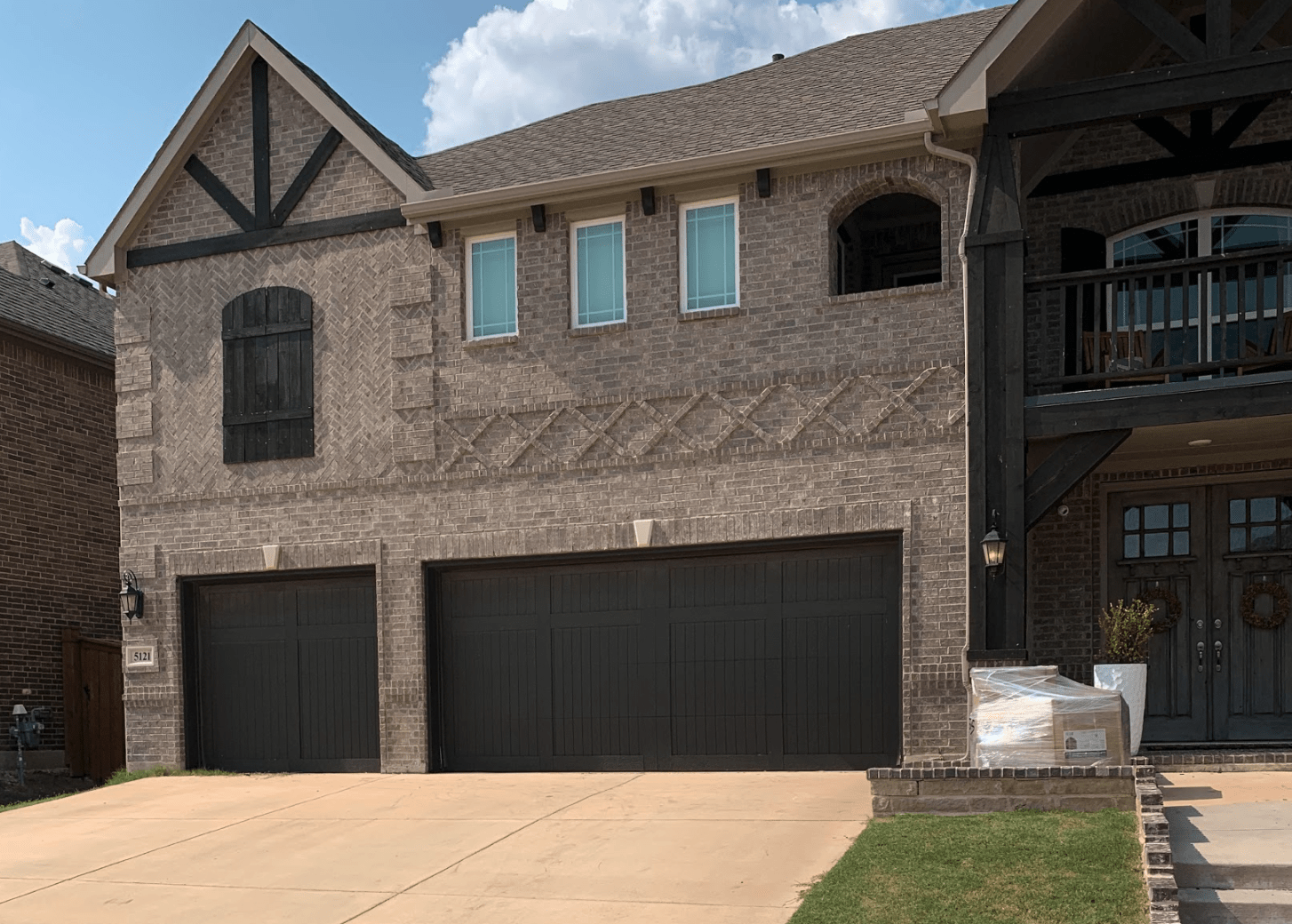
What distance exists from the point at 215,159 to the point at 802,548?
319 inches

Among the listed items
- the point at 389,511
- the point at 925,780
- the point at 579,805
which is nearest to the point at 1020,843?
the point at 925,780

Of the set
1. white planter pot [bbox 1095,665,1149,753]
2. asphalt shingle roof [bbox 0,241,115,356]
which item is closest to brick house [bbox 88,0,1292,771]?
white planter pot [bbox 1095,665,1149,753]

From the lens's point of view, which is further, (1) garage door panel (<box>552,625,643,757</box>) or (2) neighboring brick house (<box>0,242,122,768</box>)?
(2) neighboring brick house (<box>0,242,122,768</box>)

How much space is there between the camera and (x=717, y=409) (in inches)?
512

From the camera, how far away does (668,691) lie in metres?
13.2

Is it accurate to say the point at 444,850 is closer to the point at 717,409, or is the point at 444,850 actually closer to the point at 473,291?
the point at 717,409

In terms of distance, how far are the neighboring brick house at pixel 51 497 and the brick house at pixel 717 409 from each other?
10.4 ft

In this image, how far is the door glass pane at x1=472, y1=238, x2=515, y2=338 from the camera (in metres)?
14.0

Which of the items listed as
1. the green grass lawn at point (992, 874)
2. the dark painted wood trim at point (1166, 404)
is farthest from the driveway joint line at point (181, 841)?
the dark painted wood trim at point (1166, 404)

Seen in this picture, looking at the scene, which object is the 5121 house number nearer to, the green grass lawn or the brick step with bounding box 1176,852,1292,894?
the green grass lawn

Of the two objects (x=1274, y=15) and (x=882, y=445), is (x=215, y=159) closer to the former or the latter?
(x=882, y=445)

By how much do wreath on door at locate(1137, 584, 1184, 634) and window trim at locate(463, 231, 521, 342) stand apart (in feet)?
22.6

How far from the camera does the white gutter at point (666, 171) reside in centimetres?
1235

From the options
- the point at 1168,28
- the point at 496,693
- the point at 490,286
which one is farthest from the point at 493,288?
the point at 1168,28
